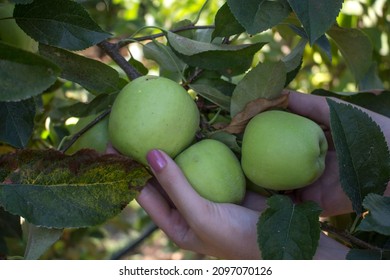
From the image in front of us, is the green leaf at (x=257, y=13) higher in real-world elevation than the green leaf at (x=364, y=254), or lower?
higher

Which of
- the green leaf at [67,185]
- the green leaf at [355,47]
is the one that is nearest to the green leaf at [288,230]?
the green leaf at [67,185]

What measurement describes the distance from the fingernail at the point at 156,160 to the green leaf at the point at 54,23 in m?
0.21

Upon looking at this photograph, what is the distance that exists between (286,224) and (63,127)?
72 centimetres

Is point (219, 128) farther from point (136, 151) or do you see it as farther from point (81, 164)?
point (81, 164)

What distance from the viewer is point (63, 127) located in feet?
4.56

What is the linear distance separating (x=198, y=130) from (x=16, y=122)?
33cm

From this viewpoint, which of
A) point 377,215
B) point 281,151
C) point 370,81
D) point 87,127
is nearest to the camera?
point 377,215

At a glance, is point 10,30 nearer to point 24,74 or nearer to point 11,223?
point 24,74

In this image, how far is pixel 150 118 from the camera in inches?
36.8

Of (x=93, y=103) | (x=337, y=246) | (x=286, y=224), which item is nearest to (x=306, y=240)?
(x=286, y=224)

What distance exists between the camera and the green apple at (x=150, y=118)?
36.9 inches

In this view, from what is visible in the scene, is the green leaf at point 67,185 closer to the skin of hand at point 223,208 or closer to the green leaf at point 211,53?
the skin of hand at point 223,208

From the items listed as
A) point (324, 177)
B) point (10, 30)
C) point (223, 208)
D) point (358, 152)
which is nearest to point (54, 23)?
point (10, 30)

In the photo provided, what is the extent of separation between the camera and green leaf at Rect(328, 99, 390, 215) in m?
0.91
